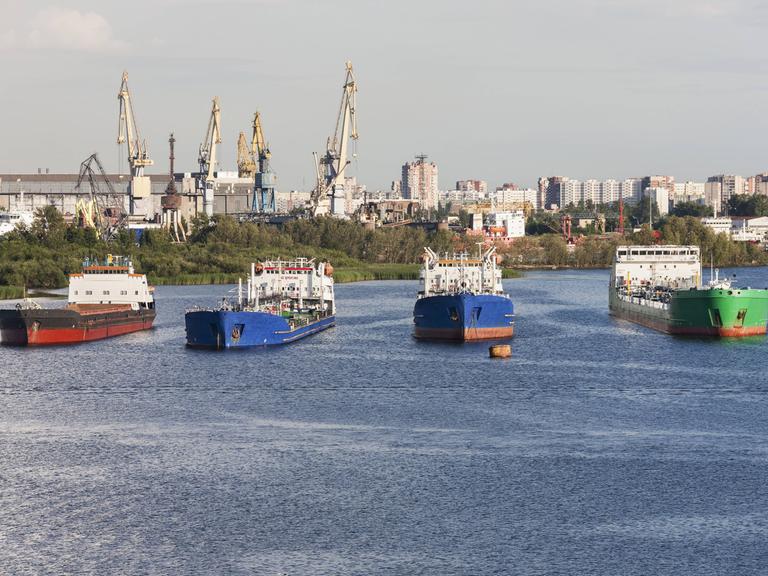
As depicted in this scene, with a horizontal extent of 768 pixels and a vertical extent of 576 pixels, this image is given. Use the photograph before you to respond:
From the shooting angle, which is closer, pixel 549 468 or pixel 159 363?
pixel 549 468

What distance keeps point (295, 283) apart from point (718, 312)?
24976mm

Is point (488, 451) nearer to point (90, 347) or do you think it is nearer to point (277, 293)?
point (90, 347)

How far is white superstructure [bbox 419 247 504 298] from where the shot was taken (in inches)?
3098

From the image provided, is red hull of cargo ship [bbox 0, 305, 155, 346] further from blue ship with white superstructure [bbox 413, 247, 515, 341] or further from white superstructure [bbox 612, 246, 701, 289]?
white superstructure [bbox 612, 246, 701, 289]

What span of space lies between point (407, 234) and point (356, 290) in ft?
182

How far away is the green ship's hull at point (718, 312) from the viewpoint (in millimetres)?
71000

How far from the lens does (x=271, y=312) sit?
7431 cm

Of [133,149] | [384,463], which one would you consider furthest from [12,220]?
[384,463]

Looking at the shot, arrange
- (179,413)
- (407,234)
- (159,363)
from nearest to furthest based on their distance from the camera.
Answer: (179,413) → (159,363) → (407,234)

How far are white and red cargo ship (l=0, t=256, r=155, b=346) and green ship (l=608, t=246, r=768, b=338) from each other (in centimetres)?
2924

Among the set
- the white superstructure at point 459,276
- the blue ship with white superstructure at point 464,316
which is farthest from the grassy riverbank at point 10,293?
the blue ship with white superstructure at point 464,316

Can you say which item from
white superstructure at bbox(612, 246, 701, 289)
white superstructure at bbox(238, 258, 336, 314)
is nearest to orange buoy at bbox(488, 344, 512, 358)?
white superstructure at bbox(238, 258, 336, 314)

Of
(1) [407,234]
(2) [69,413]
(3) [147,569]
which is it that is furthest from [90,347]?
(1) [407,234]

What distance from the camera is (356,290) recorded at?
11975cm
